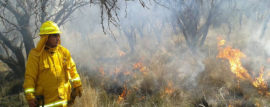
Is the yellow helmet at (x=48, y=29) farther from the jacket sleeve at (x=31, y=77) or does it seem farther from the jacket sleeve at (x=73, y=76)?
the jacket sleeve at (x=73, y=76)

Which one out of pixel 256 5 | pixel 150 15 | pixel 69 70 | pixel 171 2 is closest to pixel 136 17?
pixel 150 15

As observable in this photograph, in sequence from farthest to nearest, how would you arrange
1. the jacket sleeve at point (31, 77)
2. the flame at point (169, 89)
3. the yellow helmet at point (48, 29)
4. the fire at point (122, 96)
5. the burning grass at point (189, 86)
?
the flame at point (169, 89), the fire at point (122, 96), the burning grass at point (189, 86), the yellow helmet at point (48, 29), the jacket sleeve at point (31, 77)

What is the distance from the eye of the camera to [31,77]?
7.39 feet

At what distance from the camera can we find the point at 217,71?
5496mm

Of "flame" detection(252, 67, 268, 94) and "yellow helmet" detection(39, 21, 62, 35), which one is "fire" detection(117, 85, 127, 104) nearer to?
"yellow helmet" detection(39, 21, 62, 35)

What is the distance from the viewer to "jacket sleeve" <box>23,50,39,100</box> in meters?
2.20

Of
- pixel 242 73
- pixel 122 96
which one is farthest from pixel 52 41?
pixel 242 73

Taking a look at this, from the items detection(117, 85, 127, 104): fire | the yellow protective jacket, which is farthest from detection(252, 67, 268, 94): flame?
the yellow protective jacket

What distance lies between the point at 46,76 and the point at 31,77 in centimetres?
17

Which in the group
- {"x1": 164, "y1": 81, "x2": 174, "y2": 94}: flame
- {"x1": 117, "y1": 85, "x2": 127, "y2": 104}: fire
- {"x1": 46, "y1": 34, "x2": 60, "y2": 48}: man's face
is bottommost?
{"x1": 117, "y1": 85, "x2": 127, "y2": 104}: fire

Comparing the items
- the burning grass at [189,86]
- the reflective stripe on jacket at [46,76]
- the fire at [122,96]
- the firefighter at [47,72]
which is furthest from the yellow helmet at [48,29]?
the fire at [122,96]

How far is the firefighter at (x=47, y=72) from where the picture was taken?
227cm

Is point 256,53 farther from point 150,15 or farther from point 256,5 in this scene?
point 150,15

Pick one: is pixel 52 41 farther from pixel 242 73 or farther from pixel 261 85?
pixel 242 73
